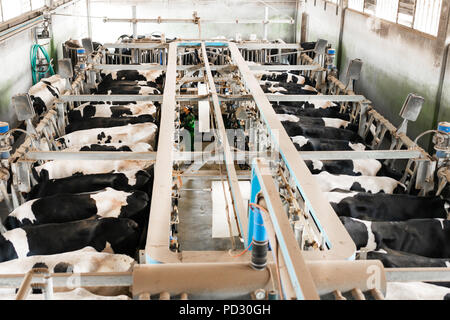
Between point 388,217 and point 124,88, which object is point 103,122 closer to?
point 124,88

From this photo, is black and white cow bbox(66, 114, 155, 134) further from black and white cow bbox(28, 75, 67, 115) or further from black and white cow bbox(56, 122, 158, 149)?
black and white cow bbox(28, 75, 67, 115)

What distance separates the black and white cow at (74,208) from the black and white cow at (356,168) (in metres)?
2.32

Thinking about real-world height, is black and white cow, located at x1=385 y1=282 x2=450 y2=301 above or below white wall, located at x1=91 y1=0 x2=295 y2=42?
below

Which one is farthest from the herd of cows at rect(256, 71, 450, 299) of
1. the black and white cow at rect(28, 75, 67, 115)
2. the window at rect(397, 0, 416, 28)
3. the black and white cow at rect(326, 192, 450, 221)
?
the black and white cow at rect(28, 75, 67, 115)

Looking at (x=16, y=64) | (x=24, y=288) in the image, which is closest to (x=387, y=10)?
(x=16, y=64)

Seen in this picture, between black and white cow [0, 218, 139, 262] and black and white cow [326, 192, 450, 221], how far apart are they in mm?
2123

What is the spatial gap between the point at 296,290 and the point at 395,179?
4.86 metres

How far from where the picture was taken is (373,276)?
2109 mm

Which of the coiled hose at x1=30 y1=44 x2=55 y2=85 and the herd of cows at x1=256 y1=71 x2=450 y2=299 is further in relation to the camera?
the coiled hose at x1=30 y1=44 x2=55 y2=85

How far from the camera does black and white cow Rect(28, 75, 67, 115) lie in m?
10.4

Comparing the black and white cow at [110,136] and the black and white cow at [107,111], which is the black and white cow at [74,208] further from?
the black and white cow at [107,111]

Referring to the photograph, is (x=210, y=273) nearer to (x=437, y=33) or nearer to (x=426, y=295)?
(x=426, y=295)

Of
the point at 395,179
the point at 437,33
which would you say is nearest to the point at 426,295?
the point at 395,179

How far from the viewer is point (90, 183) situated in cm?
567
